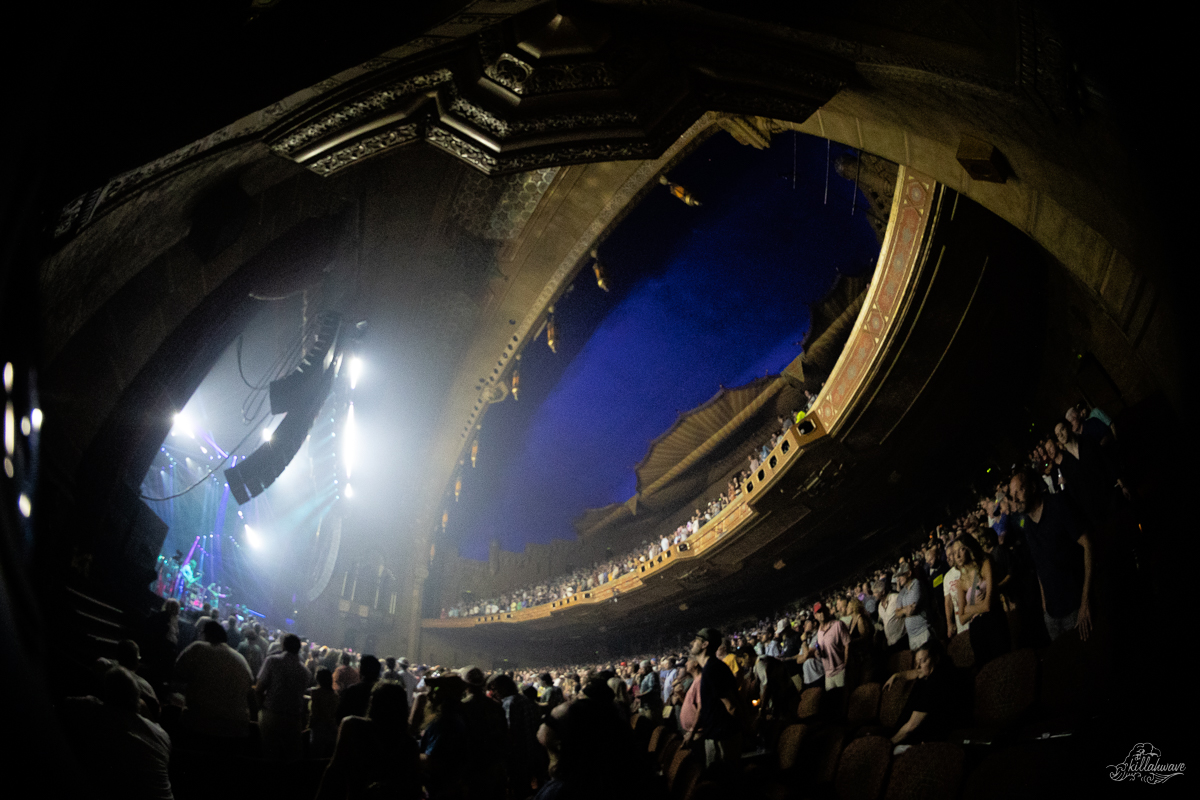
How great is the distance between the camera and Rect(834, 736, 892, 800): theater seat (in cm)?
295

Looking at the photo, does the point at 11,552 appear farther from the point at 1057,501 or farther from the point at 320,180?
the point at 320,180

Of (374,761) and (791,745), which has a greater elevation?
(374,761)

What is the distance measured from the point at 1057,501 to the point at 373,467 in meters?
21.5

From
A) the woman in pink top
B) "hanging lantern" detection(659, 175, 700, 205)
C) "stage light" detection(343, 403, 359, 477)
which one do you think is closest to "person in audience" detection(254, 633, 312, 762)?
the woman in pink top

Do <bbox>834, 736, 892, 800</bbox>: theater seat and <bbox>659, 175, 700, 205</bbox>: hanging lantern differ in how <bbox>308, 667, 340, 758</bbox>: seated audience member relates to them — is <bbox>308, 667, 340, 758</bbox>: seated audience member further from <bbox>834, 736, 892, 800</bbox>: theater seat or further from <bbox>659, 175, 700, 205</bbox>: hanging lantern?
<bbox>659, 175, 700, 205</bbox>: hanging lantern

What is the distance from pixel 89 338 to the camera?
435 cm

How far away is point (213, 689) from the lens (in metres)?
4.14

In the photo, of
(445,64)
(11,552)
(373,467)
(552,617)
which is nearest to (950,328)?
(445,64)

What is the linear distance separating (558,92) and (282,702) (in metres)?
5.46

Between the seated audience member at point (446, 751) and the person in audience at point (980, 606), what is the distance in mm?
3908

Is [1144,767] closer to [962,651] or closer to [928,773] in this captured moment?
[928,773]

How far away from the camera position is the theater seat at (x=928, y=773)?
250 cm

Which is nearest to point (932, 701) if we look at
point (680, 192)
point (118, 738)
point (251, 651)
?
point (118, 738)

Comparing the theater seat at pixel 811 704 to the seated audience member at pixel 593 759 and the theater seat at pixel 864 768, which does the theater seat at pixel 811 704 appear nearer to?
the theater seat at pixel 864 768
